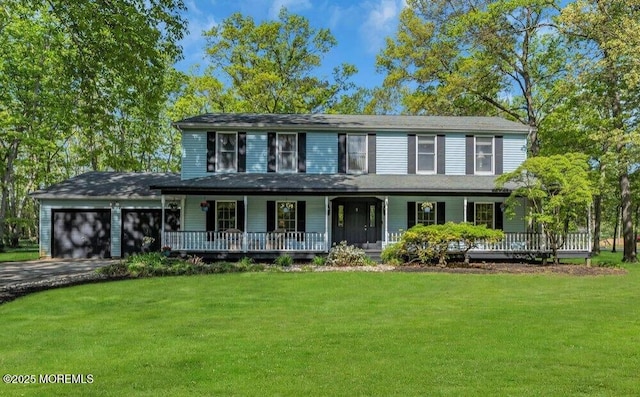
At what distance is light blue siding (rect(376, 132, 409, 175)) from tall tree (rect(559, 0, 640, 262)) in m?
7.75

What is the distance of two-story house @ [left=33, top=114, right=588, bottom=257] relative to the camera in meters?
18.6

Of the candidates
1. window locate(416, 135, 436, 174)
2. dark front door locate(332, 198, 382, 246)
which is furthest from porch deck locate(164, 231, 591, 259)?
window locate(416, 135, 436, 174)

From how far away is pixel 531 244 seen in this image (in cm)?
1775

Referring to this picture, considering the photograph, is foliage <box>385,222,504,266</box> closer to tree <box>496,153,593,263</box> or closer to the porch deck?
the porch deck

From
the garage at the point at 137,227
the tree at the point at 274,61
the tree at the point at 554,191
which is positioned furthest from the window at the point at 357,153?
the tree at the point at 274,61

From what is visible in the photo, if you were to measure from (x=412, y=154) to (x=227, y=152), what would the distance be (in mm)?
8034

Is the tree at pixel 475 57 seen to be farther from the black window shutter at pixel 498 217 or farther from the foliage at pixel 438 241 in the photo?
the foliage at pixel 438 241

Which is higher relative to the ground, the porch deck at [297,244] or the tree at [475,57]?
the tree at [475,57]

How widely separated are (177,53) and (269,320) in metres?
11.3

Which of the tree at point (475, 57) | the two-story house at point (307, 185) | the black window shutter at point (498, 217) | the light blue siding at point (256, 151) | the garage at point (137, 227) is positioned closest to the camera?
the two-story house at point (307, 185)

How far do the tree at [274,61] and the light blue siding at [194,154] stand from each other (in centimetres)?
1192

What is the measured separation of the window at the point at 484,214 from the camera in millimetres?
19391

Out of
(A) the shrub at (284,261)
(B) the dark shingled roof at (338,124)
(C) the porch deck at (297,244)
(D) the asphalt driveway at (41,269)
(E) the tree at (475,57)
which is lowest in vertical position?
(D) the asphalt driveway at (41,269)

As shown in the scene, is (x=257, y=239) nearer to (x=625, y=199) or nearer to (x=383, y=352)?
(x=383, y=352)
